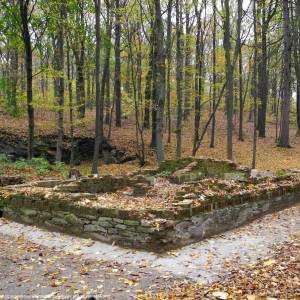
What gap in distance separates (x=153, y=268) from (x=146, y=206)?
1723 millimetres

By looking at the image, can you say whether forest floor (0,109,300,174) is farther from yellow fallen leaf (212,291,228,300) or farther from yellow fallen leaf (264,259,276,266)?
yellow fallen leaf (212,291,228,300)

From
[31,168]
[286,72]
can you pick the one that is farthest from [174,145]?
[31,168]

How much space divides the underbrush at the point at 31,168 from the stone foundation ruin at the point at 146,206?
465 centimetres

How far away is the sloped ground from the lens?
4.71 m

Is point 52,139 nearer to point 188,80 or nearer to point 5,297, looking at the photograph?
point 188,80

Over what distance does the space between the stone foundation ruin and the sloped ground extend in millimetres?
255

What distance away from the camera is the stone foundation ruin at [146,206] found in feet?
21.7

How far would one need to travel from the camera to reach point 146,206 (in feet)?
23.6

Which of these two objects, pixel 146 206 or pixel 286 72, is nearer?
pixel 146 206

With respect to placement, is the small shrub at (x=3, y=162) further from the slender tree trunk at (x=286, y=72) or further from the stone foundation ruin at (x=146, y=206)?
the slender tree trunk at (x=286, y=72)

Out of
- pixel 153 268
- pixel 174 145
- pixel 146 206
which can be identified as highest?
pixel 174 145

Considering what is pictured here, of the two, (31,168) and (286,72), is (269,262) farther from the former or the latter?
(286,72)

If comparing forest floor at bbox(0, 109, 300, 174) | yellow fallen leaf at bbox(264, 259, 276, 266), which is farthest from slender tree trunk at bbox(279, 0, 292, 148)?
yellow fallen leaf at bbox(264, 259, 276, 266)

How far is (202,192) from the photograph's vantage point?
7.96 meters
